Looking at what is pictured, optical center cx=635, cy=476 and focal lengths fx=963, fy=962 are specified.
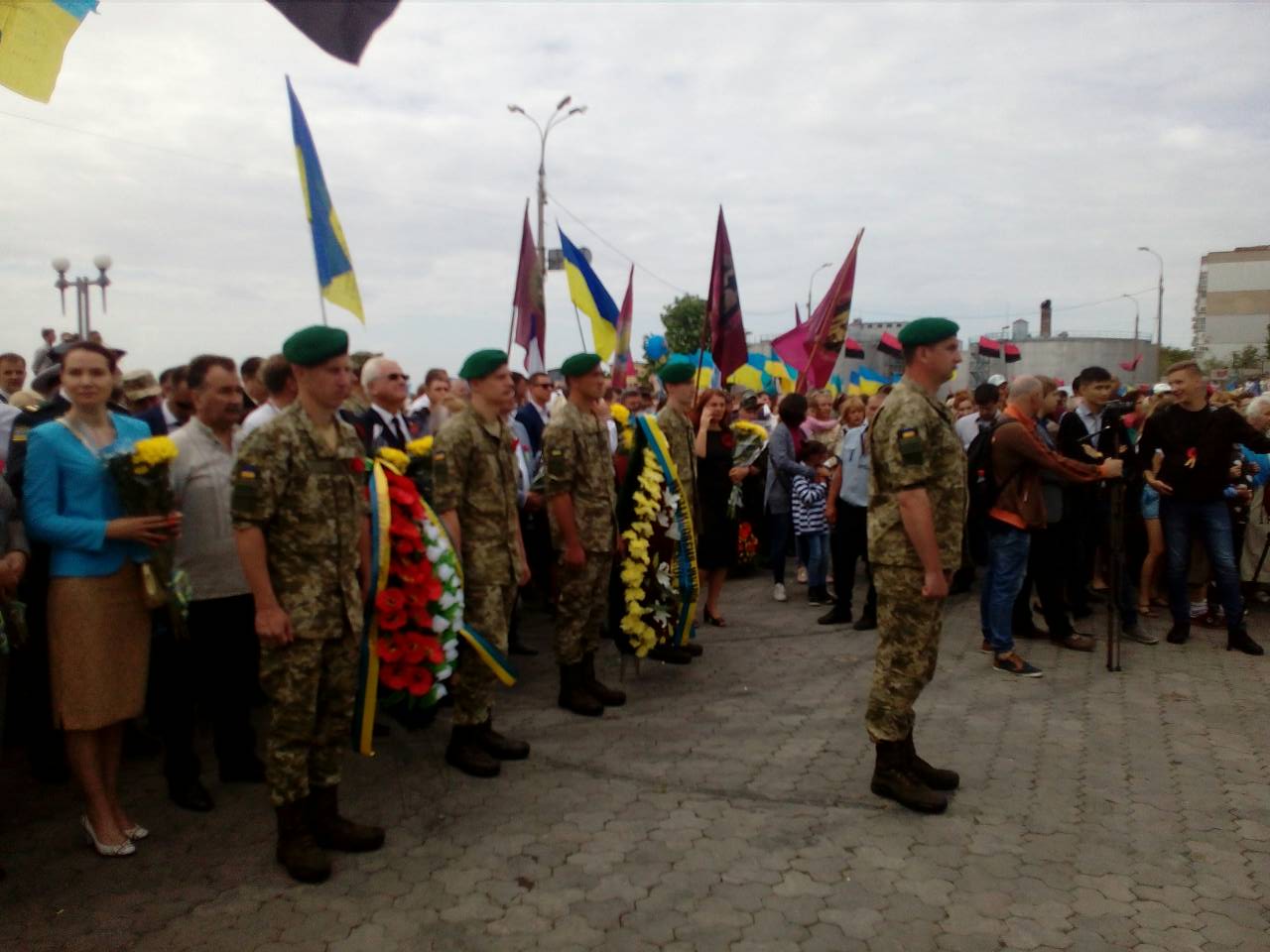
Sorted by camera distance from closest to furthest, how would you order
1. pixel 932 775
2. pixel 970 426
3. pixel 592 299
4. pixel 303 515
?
pixel 303 515, pixel 932 775, pixel 970 426, pixel 592 299

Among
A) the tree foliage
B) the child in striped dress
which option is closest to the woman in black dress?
the child in striped dress

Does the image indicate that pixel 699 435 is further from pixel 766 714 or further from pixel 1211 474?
pixel 1211 474

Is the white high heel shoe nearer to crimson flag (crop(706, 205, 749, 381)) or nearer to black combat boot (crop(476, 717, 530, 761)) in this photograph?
black combat boot (crop(476, 717, 530, 761))

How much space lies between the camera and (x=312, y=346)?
145 inches

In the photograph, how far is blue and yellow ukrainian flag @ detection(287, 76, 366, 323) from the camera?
5.70 metres

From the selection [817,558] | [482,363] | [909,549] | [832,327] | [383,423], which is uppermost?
[832,327]

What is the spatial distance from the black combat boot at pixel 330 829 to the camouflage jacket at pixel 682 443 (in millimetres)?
3321

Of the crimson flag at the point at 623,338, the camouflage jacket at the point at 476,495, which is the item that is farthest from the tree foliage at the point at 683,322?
the camouflage jacket at the point at 476,495

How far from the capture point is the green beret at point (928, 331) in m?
4.36

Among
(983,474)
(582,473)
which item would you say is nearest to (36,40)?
(582,473)

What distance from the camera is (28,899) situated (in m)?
3.52

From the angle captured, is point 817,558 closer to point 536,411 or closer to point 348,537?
point 536,411

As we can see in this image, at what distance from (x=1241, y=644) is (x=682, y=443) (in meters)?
4.36

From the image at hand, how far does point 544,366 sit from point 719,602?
311 cm
